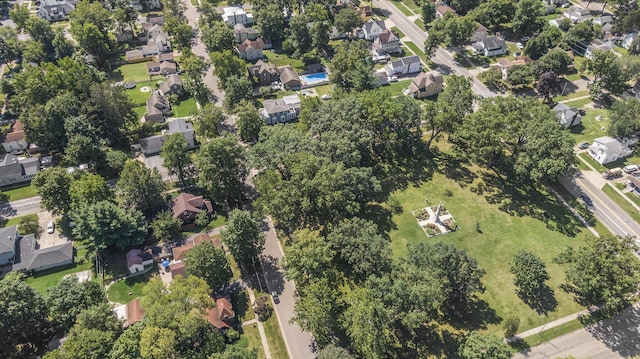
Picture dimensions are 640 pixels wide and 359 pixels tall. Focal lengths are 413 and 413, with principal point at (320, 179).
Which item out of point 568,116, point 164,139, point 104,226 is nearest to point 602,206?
point 568,116

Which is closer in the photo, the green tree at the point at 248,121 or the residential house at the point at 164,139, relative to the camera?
the green tree at the point at 248,121

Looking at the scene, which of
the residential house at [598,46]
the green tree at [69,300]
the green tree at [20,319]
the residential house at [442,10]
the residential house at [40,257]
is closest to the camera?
the green tree at [20,319]

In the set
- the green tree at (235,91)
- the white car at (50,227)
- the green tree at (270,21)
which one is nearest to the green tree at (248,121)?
the green tree at (235,91)

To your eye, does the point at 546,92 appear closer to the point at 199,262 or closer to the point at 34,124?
the point at 199,262

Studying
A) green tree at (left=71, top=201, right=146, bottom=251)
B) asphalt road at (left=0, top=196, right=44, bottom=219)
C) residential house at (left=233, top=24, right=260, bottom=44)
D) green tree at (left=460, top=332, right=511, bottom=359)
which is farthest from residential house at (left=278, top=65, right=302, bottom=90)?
green tree at (left=460, top=332, right=511, bottom=359)

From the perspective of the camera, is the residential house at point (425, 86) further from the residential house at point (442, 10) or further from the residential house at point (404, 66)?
the residential house at point (442, 10)

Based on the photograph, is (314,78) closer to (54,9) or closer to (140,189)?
(140,189)
